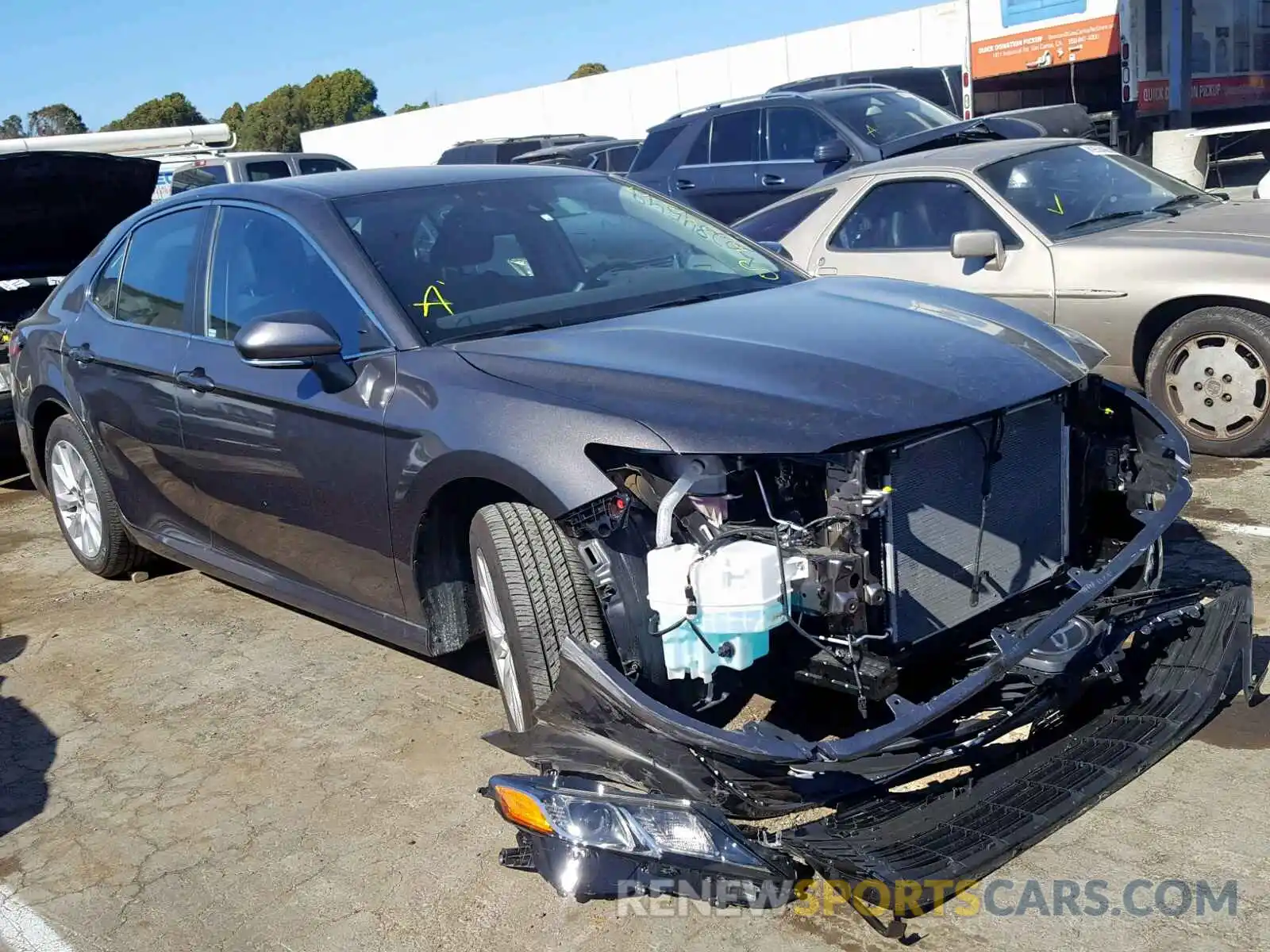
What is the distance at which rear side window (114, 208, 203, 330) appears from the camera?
4891 mm

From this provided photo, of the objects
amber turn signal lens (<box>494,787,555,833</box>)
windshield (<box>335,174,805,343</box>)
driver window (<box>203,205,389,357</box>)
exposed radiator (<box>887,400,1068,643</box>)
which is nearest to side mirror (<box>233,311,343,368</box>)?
driver window (<box>203,205,389,357</box>)

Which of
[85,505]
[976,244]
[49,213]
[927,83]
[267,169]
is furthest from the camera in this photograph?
[267,169]

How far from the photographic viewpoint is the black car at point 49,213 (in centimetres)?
792

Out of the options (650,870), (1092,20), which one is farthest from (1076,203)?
(1092,20)

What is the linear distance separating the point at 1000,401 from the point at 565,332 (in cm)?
124

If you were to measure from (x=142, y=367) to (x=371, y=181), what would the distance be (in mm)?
1160

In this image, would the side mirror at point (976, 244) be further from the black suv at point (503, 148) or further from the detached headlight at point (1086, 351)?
the black suv at point (503, 148)

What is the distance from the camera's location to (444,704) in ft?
14.4

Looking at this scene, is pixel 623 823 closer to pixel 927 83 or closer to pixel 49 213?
pixel 49 213

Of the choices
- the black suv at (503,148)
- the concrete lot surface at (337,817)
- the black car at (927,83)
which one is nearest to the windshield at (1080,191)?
the concrete lot surface at (337,817)

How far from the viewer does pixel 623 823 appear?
283cm

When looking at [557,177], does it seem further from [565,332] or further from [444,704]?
[444,704]

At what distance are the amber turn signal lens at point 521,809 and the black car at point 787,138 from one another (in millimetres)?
7656

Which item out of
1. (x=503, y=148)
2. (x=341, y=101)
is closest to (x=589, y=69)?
(x=341, y=101)
